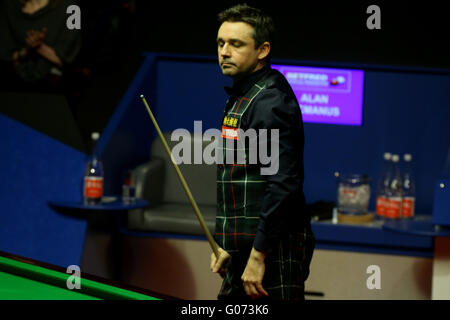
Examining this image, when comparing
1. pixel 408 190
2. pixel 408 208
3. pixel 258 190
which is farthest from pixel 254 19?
pixel 408 190

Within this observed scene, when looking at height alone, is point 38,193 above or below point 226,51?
below

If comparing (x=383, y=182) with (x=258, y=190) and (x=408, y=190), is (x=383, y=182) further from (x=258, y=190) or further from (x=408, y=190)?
(x=258, y=190)

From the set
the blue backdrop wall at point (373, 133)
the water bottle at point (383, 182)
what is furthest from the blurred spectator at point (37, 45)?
the water bottle at point (383, 182)

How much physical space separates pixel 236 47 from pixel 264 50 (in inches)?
3.8

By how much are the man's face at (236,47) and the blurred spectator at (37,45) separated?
296 centimetres

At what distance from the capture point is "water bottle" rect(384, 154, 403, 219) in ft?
13.4

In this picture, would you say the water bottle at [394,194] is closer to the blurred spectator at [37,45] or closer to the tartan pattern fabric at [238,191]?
the tartan pattern fabric at [238,191]

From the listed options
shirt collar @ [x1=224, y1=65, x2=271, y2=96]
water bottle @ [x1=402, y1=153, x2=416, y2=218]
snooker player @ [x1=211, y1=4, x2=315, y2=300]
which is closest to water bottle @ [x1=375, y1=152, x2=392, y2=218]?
water bottle @ [x1=402, y1=153, x2=416, y2=218]

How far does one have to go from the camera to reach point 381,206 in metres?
4.26

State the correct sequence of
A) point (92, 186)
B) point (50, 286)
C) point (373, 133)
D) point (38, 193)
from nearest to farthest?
point (50, 286) < point (92, 186) < point (38, 193) < point (373, 133)

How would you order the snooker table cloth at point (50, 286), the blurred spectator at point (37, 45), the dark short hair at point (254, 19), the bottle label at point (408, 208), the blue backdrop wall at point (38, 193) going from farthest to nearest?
the blurred spectator at point (37, 45) → the bottle label at point (408, 208) → the blue backdrop wall at point (38, 193) → the dark short hair at point (254, 19) → the snooker table cloth at point (50, 286)

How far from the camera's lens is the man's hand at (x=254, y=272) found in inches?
77.6

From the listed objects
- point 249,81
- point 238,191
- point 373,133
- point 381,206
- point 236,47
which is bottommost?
point 381,206
